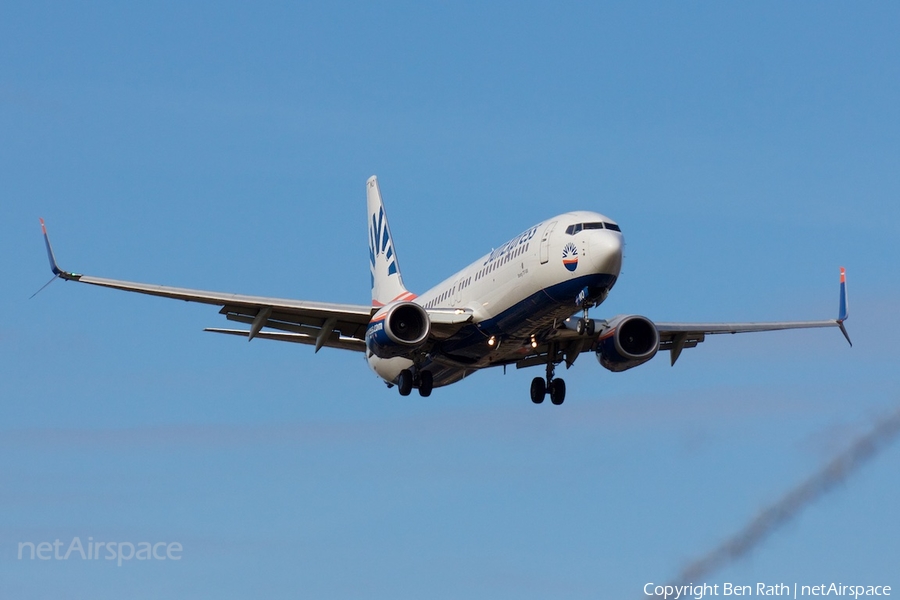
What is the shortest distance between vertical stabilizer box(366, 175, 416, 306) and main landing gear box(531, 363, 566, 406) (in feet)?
24.8

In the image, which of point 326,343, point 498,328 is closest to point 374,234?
point 326,343

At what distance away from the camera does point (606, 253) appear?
47.4m

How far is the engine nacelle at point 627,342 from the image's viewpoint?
175ft

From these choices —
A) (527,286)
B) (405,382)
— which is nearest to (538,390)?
(405,382)

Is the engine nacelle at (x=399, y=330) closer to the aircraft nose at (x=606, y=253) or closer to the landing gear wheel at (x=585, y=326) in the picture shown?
the landing gear wheel at (x=585, y=326)

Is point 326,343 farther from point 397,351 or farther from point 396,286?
point 396,286

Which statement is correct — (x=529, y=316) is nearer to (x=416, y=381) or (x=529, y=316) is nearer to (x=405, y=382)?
(x=416, y=381)

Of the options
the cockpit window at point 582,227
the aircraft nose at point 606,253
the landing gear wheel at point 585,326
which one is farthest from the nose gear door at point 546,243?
the landing gear wheel at point 585,326

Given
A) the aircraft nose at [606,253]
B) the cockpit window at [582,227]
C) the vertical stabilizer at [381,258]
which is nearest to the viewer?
the aircraft nose at [606,253]

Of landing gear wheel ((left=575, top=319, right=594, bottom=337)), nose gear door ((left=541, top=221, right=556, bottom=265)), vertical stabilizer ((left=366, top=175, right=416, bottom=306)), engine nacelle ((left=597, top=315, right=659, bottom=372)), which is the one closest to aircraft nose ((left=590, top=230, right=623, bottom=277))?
nose gear door ((left=541, top=221, right=556, bottom=265))

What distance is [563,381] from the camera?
55.8 metres

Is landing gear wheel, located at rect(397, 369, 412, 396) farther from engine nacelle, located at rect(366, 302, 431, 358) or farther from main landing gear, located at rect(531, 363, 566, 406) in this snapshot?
main landing gear, located at rect(531, 363, 566, 406)

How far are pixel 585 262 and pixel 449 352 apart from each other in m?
7.71

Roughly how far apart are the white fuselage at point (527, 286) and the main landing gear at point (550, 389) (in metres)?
1.78
